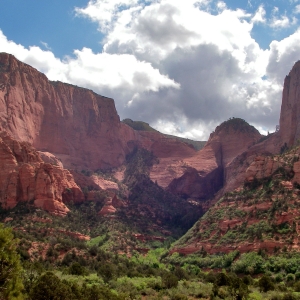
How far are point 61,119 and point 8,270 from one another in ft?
296

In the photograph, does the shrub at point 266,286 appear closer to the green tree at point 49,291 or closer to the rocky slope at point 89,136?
the green tree at point 49,291

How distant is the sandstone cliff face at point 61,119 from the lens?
9562 centimetres

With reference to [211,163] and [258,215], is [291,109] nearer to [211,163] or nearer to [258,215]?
[211,163]

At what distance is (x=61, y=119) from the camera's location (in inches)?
4336

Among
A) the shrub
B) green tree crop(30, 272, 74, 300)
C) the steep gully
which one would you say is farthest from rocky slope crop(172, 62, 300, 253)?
green tree crop(30, 272, 74, 300)

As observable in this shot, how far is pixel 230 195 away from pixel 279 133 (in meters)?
33.0

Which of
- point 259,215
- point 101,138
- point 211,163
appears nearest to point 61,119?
point 101,138

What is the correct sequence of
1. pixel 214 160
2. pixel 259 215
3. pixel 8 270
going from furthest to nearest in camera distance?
pixel 214 160 < pixel 259 215 < pixel 8 270

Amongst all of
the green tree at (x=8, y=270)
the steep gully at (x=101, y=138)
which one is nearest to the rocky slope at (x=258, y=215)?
the steep gully at (x=101, y=138)

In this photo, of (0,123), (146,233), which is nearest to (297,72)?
(146,233)

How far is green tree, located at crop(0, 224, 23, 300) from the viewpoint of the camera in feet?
72.3

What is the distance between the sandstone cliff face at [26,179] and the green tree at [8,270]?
150 ft

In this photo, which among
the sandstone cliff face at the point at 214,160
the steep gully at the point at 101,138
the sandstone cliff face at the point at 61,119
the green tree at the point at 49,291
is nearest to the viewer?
the green tree at the point at 49,291

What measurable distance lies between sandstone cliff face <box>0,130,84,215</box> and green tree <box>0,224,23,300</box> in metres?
45.6
